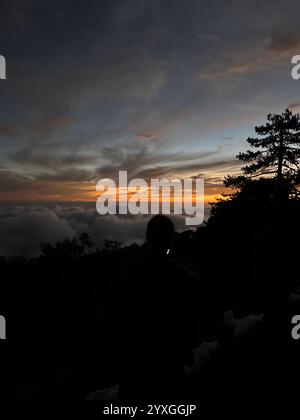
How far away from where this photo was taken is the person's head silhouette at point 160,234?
10.1 feet

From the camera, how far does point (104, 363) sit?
3043mm

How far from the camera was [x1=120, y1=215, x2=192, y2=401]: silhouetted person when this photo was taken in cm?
305

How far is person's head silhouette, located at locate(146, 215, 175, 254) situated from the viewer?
3.08 m

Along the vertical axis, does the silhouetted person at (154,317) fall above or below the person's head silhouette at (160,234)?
below

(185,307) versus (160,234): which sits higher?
(160,234)

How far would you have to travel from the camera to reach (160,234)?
3082mm

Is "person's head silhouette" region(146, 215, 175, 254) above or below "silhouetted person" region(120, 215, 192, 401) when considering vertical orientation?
above

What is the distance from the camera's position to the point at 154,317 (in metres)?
3.06

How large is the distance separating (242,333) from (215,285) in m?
8.13

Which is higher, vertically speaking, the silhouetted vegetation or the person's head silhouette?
the person's head silhouette

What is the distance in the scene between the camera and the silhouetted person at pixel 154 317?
305 cm

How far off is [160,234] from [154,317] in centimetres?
76
